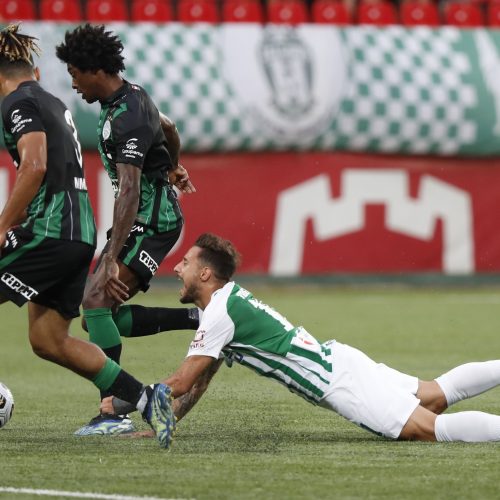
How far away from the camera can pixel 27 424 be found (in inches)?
279

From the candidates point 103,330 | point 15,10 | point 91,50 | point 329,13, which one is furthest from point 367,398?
point 329,13

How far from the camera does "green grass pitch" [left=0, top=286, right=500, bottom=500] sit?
16.6 ft

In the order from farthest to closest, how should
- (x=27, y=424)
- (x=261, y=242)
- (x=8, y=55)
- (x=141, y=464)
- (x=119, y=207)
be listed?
(x=261, y=242) → (x=27, y=424) → (x=119, y=207) → (x=8, y=55) → (x=141, y=464)

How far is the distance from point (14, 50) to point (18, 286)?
117 cm

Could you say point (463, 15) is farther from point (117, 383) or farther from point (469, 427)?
point (117, 383)

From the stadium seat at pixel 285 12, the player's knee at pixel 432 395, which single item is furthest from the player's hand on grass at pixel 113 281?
the stadium seat at pixel 285 12

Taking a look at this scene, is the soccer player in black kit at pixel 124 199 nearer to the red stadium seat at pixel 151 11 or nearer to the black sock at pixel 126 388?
the black sock at pixel 126 388

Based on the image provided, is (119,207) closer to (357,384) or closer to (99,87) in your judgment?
(99,87)

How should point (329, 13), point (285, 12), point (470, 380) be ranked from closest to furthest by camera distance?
1. point (470, 380)
2. point (285, 12)
3. point (329, 13)

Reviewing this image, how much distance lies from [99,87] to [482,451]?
2812mm

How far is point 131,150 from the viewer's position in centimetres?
670

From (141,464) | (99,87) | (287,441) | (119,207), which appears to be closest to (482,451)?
(287,441)

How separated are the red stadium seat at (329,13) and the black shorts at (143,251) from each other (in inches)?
433

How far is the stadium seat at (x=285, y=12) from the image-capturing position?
1756 cm
